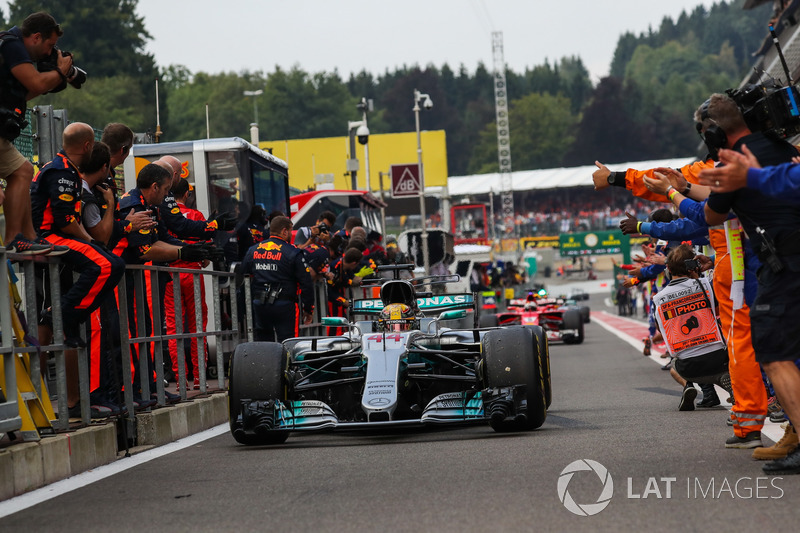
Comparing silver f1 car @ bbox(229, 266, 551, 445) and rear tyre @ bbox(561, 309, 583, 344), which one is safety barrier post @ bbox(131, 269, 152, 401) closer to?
silver f1 car @ bbox(229, 266, 551, 445)

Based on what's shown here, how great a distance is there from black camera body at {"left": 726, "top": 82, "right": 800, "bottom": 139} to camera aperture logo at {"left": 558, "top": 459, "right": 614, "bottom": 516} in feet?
6.44

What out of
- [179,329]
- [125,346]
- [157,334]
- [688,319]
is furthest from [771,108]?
[179,329]

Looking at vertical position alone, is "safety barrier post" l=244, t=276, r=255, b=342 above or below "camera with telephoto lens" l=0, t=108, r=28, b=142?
below

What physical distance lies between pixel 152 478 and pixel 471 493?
1962mm

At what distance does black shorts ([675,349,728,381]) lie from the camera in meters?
9.73

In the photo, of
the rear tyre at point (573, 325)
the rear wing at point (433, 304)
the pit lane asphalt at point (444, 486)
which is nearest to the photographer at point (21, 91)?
the pit lane asphalt at point (444, 486)

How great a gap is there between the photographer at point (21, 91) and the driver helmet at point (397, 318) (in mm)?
3062

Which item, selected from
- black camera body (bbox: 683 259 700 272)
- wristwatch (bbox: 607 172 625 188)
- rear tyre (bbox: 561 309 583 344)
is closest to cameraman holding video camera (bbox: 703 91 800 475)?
wristwatch (bbox: 607 172 625 188)

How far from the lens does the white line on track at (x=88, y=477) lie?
591 cm

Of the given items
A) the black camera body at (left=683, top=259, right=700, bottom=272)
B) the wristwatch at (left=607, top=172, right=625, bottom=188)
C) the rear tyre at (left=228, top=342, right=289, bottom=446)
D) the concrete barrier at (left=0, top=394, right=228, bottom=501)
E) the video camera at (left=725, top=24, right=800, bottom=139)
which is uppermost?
the video camera at (left=725, top=24, right=800, bottom=139)

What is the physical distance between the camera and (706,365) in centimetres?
974

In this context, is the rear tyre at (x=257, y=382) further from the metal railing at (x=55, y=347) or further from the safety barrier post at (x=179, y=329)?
the safety barrier post at (x=179, y=329)

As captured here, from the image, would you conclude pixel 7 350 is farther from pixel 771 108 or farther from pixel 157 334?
pixel 771 108

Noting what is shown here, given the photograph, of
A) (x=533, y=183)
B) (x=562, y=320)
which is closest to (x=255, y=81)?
(x=533, y=183)
